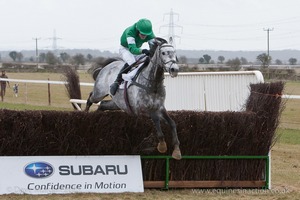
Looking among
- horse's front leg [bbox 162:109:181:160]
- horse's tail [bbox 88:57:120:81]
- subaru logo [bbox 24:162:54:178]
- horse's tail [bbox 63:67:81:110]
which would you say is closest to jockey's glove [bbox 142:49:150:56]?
horse's front leg [bbox 162:109:181:160]

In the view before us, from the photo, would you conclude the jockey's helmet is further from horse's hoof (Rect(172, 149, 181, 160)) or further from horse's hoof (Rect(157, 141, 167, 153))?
horse's hoof (Rect(172, 149, 181, 160))

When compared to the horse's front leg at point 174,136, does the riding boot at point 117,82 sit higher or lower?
higher

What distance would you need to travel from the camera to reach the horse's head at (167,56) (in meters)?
6.23

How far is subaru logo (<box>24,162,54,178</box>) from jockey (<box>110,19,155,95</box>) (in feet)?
4.81

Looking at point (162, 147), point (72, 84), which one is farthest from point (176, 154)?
point (72, 84)

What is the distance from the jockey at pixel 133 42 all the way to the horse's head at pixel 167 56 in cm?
36

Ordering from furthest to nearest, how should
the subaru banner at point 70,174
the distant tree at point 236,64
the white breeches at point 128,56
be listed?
the distant tree at point 236,64
the white breeches at point 128,56
the subaru banner at point 70,174

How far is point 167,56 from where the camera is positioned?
21.3ft

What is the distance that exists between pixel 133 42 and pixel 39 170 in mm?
2121

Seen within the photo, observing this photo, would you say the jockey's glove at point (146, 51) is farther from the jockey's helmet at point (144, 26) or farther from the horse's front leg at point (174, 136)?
the horse's front leg at point (174, 136)

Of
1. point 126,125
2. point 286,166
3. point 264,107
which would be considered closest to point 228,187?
point 264,107

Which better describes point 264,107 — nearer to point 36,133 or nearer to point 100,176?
point 100,176

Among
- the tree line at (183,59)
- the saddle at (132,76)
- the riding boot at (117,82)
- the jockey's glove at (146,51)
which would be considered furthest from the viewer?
the tree line at (183,59)

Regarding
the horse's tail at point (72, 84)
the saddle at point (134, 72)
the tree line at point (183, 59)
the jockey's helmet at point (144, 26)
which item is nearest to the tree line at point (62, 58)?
the tree line at point (183, 59)
